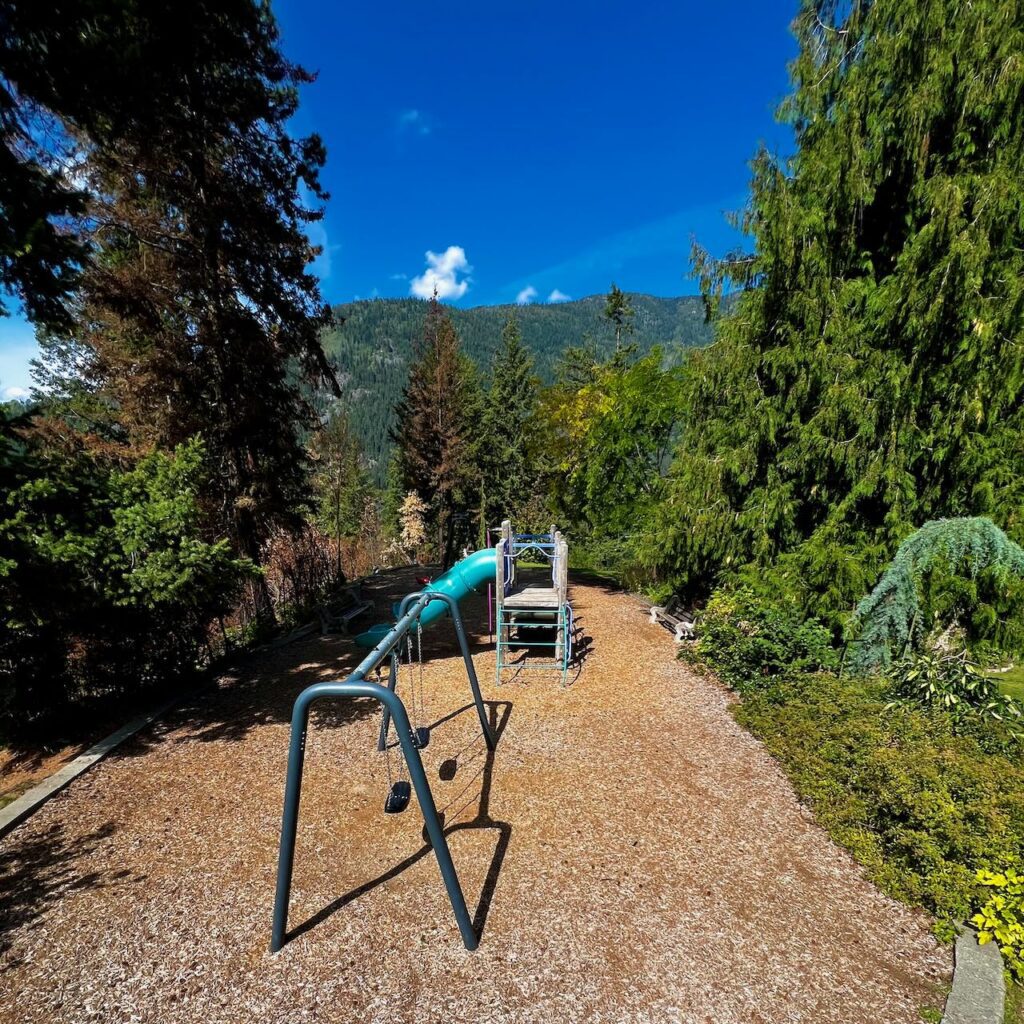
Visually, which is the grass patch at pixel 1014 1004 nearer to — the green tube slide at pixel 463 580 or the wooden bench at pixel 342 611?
the green tube slide at pixel 463 580

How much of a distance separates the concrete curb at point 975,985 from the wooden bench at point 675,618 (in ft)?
22.5

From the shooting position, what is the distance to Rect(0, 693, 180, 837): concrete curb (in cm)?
502

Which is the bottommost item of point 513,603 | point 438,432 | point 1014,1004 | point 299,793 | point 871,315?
point 1014,1004

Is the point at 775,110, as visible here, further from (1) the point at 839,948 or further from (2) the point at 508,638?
(1) the point at 839,948

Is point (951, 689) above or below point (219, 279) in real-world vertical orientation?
below

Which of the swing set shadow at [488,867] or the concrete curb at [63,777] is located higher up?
the concrete curb at [63,777]

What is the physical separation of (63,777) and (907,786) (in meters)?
8.83

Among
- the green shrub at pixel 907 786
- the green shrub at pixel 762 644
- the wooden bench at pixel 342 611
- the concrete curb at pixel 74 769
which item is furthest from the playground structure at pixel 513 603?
the green shrub at pixel 907 786

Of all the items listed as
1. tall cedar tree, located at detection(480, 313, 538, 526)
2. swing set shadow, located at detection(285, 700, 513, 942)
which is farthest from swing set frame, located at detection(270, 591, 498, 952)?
tall cedar tree, located at detection(480, 313, 538, 526)

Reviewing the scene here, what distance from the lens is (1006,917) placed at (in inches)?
144

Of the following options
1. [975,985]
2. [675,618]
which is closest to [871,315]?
[675,618]

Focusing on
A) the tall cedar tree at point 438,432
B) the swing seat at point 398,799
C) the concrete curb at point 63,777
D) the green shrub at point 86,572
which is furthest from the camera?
the tall cedar tree at point 438,432

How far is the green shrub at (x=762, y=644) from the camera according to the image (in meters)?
8.20

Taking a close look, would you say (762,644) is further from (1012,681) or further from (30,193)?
(30,193)
